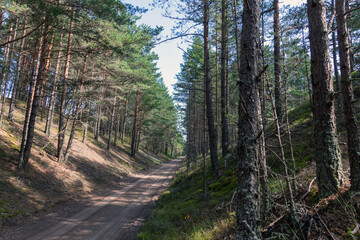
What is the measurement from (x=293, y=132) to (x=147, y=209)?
8331mm

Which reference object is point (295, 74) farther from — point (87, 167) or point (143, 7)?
point (87, 167)

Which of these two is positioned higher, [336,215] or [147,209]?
[336,215]

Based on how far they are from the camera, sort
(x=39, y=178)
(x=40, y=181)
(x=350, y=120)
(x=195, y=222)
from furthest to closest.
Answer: (x=39, y=178) → (x=40, y=181) → (x=195, y=222) → (x=350, y=120)

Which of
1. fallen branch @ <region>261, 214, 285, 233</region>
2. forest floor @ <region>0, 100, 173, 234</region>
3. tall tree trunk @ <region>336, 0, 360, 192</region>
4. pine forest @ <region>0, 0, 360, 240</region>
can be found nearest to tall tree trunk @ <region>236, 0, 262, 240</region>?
pine forest @ <region>0, 0, 360, 240</region>

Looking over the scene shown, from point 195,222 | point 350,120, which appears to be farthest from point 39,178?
point 350,120

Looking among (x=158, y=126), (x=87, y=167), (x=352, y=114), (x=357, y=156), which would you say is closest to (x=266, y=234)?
(x=357, y=156)

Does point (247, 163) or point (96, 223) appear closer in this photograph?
point (247, 163)

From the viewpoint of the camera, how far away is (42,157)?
1253 centimetres

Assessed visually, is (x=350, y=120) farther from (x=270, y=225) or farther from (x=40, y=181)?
(x=40, y=181)

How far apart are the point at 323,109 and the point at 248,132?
1979 mm

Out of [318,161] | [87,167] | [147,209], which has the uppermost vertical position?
[318,161]

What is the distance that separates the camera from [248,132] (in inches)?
117

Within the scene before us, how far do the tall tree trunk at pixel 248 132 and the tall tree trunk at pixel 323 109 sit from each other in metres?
1.63

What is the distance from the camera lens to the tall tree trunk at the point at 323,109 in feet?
11.8
